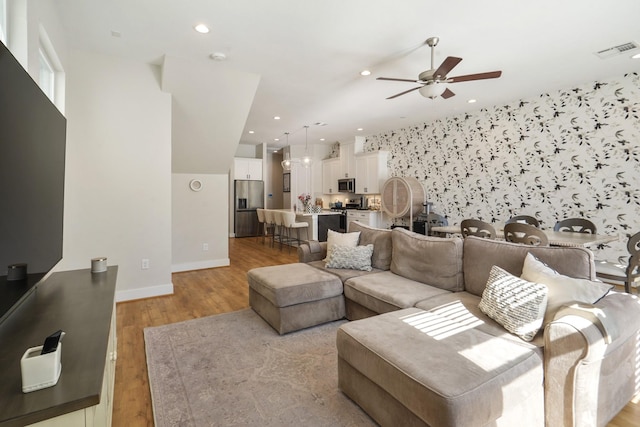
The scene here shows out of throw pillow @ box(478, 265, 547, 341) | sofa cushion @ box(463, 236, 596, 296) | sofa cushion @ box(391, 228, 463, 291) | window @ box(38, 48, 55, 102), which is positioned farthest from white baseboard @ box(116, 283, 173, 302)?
throw pillow @ box(478, 265, 547, 341)

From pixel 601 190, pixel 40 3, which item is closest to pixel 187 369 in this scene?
pixel 40 3

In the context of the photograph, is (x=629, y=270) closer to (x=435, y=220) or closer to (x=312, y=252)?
(x=312, y=252)

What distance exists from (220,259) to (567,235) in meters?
5.14

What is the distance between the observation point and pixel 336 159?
8695 mm

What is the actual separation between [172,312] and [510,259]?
3322mm

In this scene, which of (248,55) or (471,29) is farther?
(248,55)

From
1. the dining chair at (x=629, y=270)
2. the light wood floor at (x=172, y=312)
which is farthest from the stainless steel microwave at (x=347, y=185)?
the dining chair at (x=629, y=270)

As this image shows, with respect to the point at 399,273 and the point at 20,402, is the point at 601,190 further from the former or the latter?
the point at 20,402

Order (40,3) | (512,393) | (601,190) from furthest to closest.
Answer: (601,190), (40,3), (512,393)

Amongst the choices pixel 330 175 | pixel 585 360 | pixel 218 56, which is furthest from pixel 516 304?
pixel 330 175

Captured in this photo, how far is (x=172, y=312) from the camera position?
3.35 metres

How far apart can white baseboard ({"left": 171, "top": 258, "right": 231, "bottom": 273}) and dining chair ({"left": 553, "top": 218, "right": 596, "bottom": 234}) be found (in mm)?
5209

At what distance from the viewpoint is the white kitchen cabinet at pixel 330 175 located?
871 centimetres

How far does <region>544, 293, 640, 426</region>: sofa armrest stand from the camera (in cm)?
145
